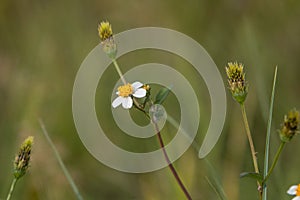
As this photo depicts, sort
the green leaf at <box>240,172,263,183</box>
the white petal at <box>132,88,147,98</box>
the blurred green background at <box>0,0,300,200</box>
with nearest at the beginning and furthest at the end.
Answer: the green leaf at <box>240,172,263,183</box>
the white petal at <box>132,88,147,98</box>
the blurred green background at <box>0,0,300,200</box>

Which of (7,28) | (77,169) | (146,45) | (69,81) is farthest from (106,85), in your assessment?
(7,28)

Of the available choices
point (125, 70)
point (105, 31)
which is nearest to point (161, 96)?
point (105, 31)

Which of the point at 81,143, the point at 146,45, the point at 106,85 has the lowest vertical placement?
the point at 81,143

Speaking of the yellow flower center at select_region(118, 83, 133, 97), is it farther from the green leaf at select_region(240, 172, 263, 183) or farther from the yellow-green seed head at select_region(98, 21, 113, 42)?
the green leaf at select_region(240, 172, 263, 183)

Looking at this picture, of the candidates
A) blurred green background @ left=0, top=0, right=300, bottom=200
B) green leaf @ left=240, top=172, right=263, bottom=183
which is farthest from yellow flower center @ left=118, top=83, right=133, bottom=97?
blurred green background @ left=0, top=0, right=300, bottom=200

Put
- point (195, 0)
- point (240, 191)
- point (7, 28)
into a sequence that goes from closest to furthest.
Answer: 1. point (240, 191)
2. point (195, 0)
3. point (7, 28)

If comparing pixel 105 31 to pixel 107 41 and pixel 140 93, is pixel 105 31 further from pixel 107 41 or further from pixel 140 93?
pixel 140 93

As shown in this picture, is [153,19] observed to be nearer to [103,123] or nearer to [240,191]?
[103,123]
